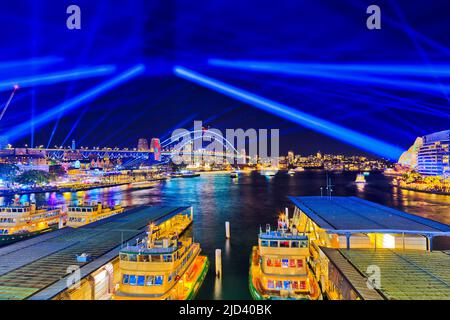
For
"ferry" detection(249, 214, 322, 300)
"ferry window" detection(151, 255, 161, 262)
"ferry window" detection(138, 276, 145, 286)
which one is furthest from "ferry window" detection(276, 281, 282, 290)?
"ferry window" detection(138, 276, 145, 286)

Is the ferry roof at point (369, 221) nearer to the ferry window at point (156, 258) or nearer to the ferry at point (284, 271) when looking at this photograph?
the ferry at point (284, 271)

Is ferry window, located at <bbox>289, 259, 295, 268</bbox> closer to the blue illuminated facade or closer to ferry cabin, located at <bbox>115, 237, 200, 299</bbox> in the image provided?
ferry cabin, located at <bbox>115, 237, 200, 299</bbox>

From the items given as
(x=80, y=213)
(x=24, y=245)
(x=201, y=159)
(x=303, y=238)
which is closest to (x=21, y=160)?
(x=201, y=159)

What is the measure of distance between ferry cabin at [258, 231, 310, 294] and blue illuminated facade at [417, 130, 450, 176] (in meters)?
58.0

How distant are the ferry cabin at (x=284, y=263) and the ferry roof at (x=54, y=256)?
4450 millimetres

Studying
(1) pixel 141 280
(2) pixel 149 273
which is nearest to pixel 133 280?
(1) pixel 141 280

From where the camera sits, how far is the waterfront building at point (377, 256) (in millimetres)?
6043

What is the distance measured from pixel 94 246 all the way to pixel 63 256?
122 cm

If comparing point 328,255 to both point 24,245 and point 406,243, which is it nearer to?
point 406,243

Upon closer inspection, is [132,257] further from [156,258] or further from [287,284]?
[287,284]

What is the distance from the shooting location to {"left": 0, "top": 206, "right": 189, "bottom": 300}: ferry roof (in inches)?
244

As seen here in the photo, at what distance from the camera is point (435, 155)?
60531 mm

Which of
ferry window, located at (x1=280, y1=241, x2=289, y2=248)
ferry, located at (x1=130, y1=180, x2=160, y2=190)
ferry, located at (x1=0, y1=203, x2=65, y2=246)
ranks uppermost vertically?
ferry window, located at (x1=280, y1=241, x2=289, y2=248)

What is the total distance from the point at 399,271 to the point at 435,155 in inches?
2585
